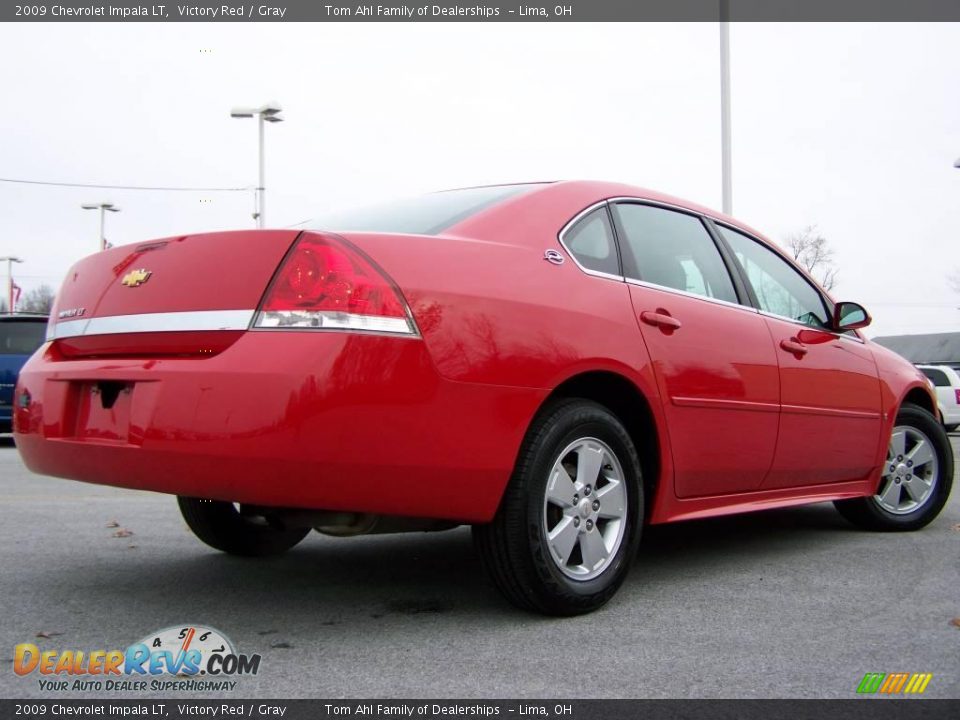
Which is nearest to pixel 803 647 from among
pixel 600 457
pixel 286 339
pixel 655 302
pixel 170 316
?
pixel 600 457

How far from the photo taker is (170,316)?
9.85 feet

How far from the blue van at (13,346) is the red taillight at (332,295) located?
1078 centimetres

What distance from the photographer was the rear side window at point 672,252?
3.90 m

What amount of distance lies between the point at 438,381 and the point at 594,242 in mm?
1078

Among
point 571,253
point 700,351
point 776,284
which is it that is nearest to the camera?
point 571,253

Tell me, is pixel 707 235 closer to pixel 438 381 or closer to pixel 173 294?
pixel 438 381

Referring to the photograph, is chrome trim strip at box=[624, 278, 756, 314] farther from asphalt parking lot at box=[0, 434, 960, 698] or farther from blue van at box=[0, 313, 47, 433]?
blue van at box=[0, 313, 47, 433]

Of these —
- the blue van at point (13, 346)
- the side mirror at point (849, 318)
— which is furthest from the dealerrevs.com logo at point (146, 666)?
the blue van at point (13, 346)

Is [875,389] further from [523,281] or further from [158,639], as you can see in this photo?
[158,639]

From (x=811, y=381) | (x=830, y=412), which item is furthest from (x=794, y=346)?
(x=830, y=412)

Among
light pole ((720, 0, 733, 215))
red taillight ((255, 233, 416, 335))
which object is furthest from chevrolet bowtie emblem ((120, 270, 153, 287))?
light pole ((720, 0, 733, 215))

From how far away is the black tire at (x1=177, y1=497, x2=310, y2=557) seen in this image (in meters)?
4.20

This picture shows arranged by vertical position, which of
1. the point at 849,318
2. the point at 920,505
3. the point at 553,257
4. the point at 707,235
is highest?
the point at 707,235

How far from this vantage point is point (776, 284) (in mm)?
4871
